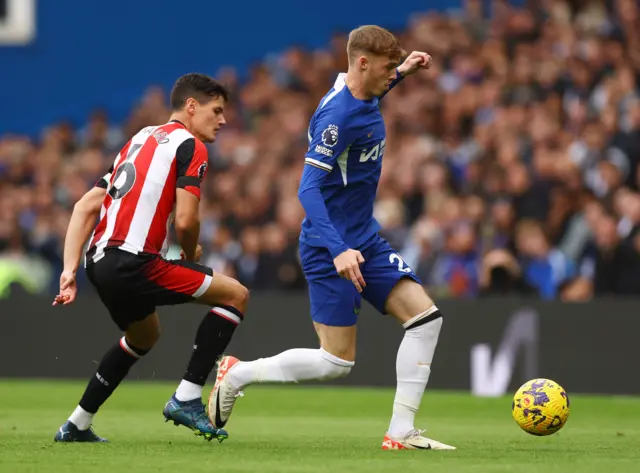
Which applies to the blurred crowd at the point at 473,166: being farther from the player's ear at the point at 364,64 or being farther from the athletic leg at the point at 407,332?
the player's ear at the point at 364,64

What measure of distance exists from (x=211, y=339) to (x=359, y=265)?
942mm

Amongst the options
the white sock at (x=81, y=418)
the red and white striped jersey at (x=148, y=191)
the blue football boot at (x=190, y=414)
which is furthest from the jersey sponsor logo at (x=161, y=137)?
the white sock at (x=81, y=418)

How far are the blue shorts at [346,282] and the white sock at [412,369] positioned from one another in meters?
0.25

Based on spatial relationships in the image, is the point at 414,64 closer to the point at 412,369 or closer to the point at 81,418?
the point at 412,369

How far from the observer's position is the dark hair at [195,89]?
8391mm

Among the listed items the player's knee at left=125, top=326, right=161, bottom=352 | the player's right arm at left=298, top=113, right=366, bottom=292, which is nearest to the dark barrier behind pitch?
the player's knee at left=125, top=326, right=161, bottom=352

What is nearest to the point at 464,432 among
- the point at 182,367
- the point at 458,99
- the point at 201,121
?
the point at 201,121

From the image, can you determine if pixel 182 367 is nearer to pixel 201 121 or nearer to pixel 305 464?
pixel 201 121

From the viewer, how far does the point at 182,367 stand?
16.0m

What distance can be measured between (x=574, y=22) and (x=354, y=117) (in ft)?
32.6

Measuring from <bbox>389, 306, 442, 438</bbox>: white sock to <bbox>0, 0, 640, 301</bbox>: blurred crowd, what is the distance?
6.71 meters

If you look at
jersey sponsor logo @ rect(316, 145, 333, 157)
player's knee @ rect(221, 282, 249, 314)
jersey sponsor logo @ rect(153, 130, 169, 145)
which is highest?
jersey sponsor logo @ rect(153, 130, 169, 145)

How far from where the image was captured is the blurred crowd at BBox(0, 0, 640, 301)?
15133mm

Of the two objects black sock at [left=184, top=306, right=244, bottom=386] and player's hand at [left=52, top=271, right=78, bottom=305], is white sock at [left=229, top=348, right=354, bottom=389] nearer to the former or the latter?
black sock at [left=184, top=306, right=244, bottom=386]
